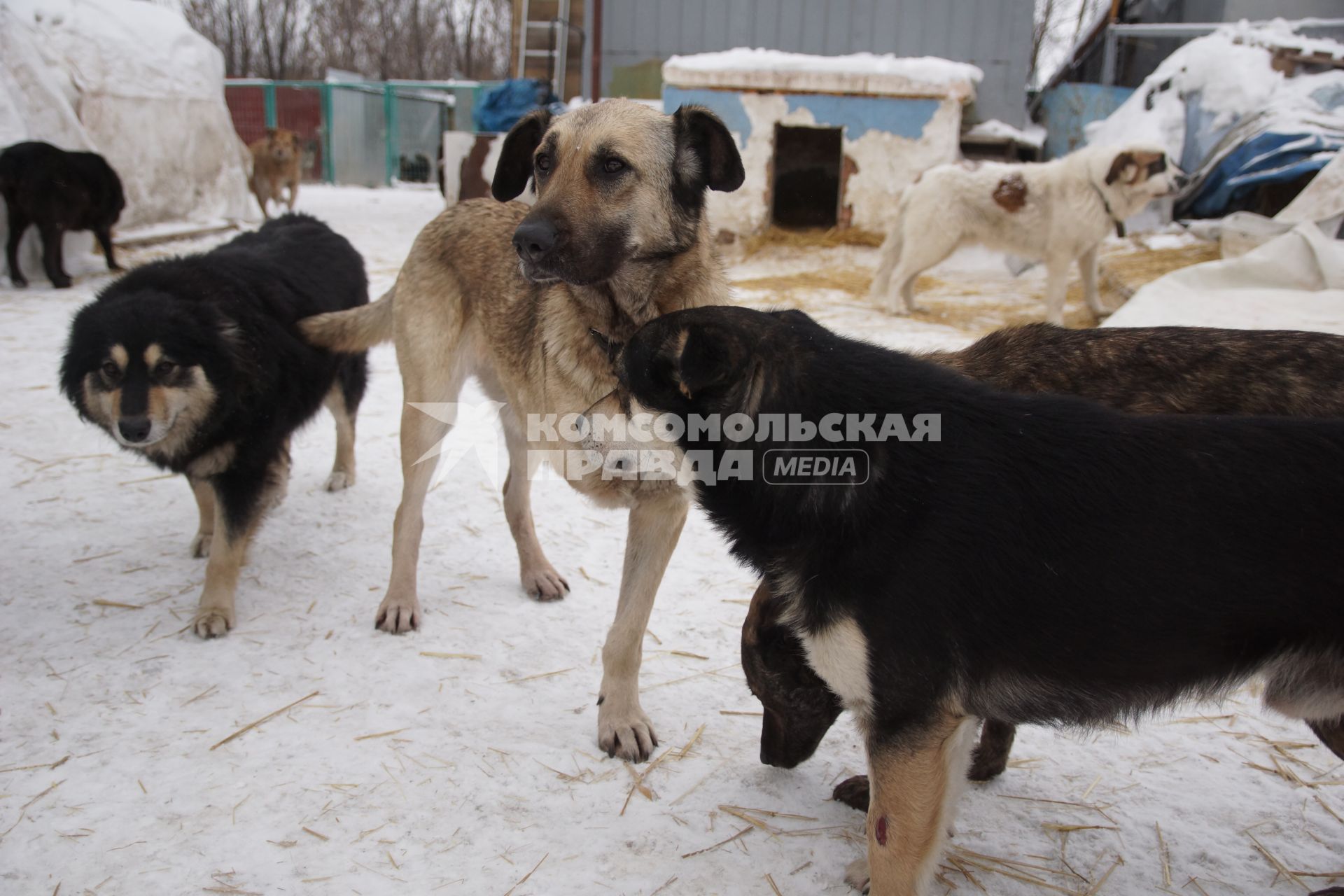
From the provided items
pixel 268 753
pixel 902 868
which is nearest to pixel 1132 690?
pixel 902 868

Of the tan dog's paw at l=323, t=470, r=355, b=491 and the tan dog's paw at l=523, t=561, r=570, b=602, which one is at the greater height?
the tan dog's paw at l=323, t=470, r=355, b=491

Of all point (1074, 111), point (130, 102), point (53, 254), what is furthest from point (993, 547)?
point (130, 102)

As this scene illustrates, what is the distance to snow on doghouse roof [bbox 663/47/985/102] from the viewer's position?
35.7 feet

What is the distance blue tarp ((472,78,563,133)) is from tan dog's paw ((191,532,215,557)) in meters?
10.6

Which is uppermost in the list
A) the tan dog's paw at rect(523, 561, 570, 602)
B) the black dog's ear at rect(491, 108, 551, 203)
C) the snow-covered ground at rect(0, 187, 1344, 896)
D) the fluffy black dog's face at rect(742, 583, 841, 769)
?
the black dog's ear at rect(491, 108, 551, 203)

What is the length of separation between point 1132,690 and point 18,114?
1173 cm

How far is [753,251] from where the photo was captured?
37.8ft

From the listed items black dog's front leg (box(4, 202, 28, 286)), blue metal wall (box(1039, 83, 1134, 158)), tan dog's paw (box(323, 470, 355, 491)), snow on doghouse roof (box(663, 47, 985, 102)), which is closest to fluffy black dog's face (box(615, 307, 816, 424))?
tan dog's paw (box(323, 470, 355, 491))

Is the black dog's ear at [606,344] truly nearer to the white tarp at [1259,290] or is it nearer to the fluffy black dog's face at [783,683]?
the fluffy black dog's face at [783,683]

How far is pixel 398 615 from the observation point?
3.63 metres

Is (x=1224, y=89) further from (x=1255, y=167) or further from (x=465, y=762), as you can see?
(x=465, y=762)

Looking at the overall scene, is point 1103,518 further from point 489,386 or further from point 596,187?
point 489,386
